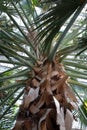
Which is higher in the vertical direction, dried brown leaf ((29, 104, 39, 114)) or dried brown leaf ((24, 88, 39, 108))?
dried brown leaf ((24, 88, 39, 108))

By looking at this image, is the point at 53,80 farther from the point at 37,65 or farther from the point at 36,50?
the point at 36,50

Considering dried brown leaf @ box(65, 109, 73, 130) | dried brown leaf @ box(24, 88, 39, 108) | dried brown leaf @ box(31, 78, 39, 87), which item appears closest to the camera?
dried brown leaf @ box(65, 109, 73, 130)

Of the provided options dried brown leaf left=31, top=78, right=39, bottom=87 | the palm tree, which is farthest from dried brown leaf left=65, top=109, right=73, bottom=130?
dried brown leaf left=31, top=78, right=39, bottom=87

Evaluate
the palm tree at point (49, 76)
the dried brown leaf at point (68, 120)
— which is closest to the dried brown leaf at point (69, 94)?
the palm tree at point (49, 76)

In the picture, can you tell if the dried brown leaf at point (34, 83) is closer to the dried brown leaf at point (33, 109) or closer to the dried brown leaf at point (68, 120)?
the dried brown leaf at point (33, 109)

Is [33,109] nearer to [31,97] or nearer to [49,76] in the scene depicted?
[31,97]

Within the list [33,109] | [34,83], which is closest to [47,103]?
[33,109]

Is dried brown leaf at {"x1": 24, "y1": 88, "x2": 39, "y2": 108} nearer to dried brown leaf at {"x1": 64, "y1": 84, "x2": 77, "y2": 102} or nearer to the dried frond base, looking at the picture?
the dried frond base

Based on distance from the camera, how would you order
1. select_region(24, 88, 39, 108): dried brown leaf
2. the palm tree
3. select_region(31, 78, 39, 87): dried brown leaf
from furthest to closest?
select_region(31, 78, 39, 87): dried brown leaf, select_region(24, 88, 39, 108): dried brown leaf, the palm tree

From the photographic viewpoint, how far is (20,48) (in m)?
2.26

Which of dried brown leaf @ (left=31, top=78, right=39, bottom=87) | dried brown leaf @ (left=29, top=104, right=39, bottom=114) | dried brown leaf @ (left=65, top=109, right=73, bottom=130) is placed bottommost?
dried brown leaf @ (left=65, top=109, right=73, bottom=130)

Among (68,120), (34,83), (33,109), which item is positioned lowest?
(68,120)

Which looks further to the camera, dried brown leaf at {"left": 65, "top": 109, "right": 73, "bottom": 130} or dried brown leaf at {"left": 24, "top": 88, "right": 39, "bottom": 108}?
dried brown leaf at {"left": 24, "top": 88, "right": 39, "bottom": 108}

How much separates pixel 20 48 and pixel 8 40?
0.35 feet
